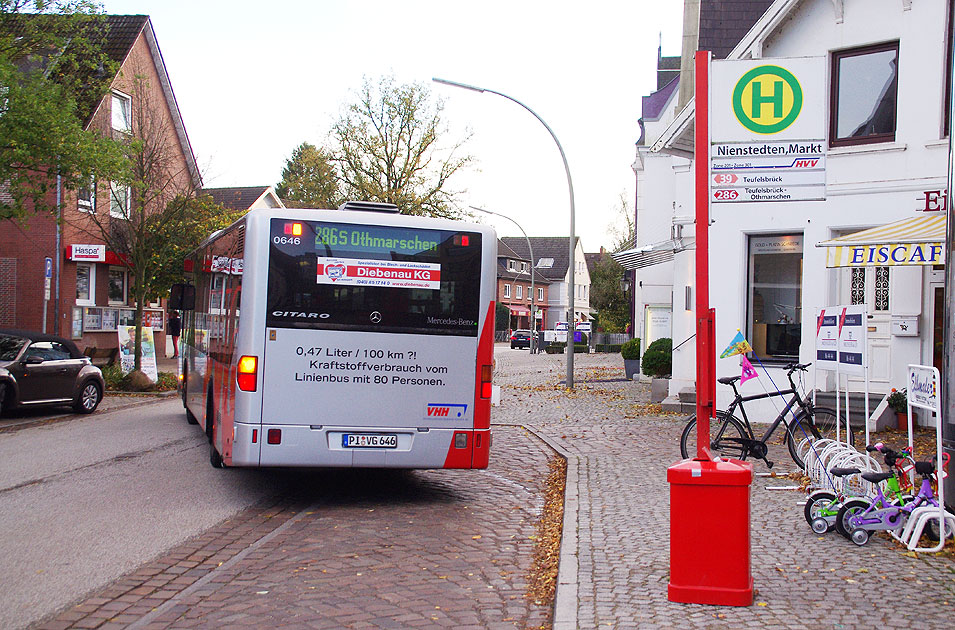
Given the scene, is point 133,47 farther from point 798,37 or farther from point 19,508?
point 19,508

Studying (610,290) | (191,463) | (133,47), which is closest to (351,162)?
(133,47)

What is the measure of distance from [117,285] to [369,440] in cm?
2559

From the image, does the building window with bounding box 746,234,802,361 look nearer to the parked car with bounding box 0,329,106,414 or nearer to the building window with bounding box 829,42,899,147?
the building window with bounding box 829,42,899,147

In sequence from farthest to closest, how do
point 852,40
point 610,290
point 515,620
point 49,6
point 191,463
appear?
point 610,290 → point 49,6 → point 852,40 → point 191,463 → point 515,620

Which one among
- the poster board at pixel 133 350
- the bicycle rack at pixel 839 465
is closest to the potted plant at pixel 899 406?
the bicycle rack at pixel 839 465

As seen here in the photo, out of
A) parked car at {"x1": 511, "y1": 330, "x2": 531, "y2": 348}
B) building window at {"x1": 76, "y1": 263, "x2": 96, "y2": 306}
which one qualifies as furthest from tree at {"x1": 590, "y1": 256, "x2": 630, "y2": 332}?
building window at {"x1": 76, "y1": 263, "x2": 96, "y2": 306}

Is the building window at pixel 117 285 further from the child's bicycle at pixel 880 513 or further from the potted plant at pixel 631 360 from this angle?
the child's bicycle at pixel 880 513

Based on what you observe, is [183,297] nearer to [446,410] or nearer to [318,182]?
[446,410]

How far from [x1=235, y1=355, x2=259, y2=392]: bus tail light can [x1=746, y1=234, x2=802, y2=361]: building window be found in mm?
9644

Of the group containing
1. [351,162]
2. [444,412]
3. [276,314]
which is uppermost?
[351,162]

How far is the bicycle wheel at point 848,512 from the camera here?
6.81 meters

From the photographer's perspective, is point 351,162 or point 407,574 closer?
point 407,574

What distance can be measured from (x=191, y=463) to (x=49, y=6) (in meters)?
10.3

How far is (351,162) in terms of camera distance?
142ft
